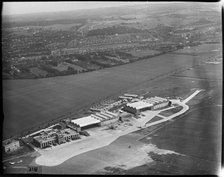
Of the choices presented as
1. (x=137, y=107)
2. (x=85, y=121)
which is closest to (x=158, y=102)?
(x=137, y=107)

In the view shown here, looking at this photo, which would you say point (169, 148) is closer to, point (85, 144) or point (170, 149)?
point (170, 149)

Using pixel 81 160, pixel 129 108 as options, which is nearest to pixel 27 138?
pixel 81 160

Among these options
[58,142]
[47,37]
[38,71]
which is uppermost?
[47,37]

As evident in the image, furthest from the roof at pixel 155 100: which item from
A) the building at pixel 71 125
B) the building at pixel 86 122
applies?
the building at pixel 71 125

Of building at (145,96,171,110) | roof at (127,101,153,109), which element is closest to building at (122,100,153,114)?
roof at (127,101,153,109)

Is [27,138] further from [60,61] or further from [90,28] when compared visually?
[60,61]

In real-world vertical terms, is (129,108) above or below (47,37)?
below

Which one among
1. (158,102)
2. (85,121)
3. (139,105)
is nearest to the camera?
(85,121)

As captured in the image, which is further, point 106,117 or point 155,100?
point 155,100
